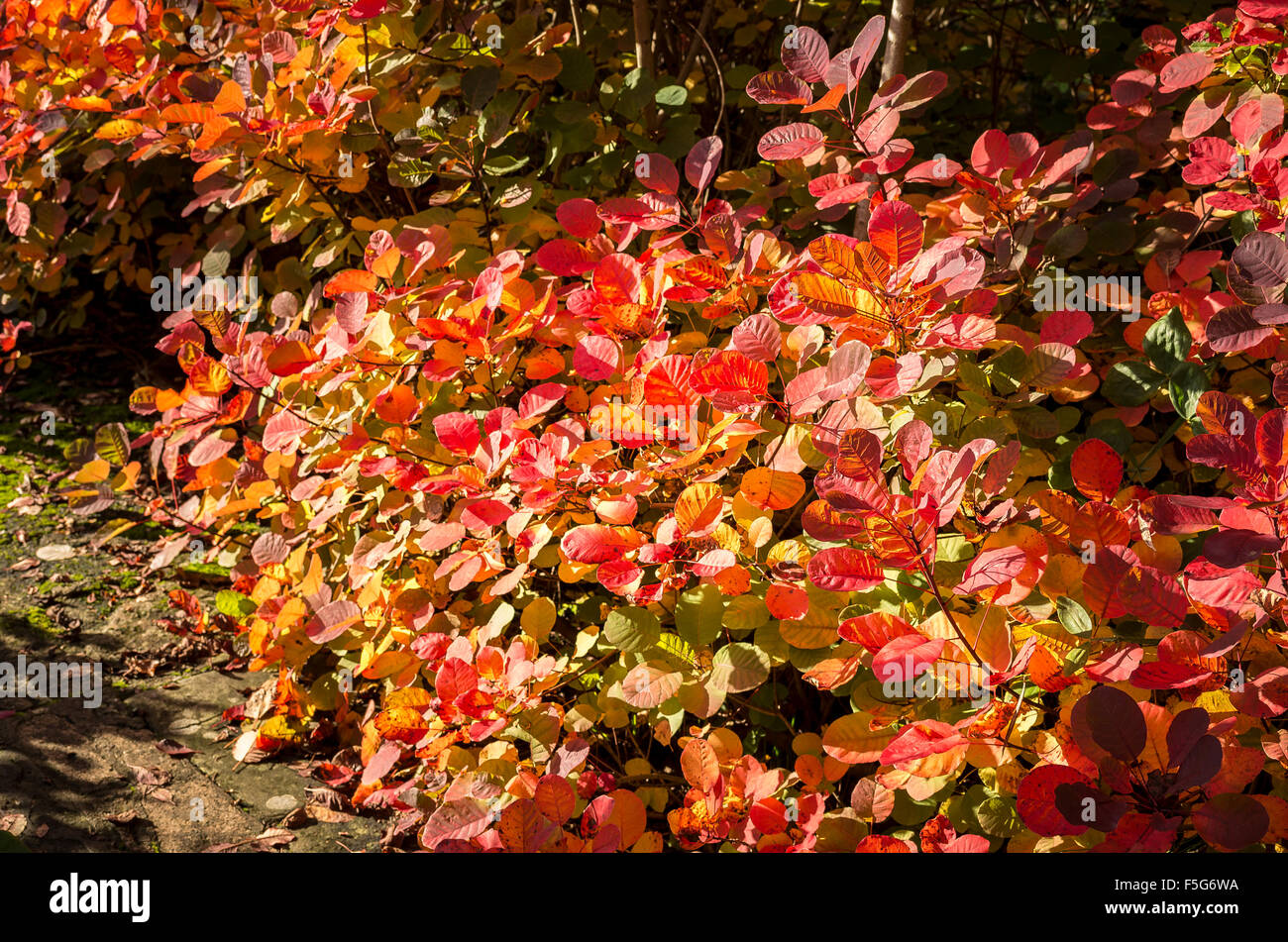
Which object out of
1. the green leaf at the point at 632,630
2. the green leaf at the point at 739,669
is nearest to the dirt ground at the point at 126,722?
the green leaf at the point at 632,630

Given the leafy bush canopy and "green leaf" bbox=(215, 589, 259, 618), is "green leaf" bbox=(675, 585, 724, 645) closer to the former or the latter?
the leafy bush canopy

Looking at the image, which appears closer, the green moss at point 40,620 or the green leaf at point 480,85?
the green leaf at point 480,85

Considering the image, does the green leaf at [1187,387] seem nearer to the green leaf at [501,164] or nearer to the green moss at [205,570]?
the green leaf at [501,164]

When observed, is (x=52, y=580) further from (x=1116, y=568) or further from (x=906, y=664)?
(x=1116, y=568)

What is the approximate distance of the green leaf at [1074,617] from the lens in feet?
3.70

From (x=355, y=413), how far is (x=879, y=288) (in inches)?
44.4

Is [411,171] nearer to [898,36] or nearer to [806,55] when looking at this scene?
[806,55]

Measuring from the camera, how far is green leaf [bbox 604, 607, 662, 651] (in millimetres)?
1408

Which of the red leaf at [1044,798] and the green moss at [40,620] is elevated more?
the red leaf at [1044,798]

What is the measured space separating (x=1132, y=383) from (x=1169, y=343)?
0.10 m

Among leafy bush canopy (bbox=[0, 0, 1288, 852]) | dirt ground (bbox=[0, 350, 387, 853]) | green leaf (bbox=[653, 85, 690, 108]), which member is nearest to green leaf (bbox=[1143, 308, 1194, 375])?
leafy bush canopy (bbox=[0, 0, 1288, 852])

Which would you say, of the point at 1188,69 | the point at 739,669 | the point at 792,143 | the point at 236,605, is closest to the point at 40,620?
the point at 236,605

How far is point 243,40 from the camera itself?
222 cm
